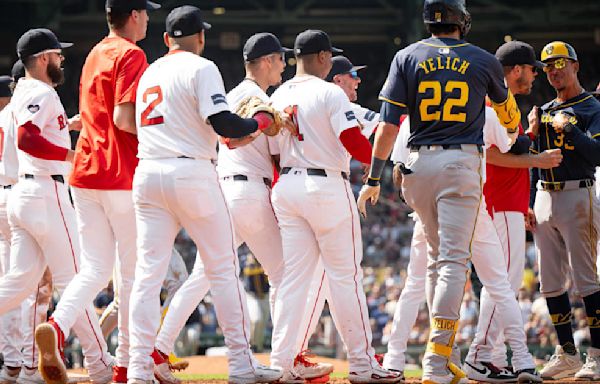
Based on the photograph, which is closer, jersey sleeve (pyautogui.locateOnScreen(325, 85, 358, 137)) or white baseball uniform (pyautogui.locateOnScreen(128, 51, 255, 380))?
white baseball uniform (pyautogui.locateOnScreen(128, 51, 255, 380))

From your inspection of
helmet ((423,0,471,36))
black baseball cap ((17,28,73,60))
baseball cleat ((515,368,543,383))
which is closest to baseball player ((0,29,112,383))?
black baseball cap ((17,28,73,60))

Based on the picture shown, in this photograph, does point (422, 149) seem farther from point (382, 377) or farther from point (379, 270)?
point (379, 270)

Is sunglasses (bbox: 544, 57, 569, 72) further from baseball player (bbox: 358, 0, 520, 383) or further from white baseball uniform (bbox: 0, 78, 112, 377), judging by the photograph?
white baseball uniform (bbox: 0, 78, 112, 377)

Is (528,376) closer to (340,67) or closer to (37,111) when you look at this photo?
(340,67)

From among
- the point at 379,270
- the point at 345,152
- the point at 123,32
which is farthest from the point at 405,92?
the point at 379,270

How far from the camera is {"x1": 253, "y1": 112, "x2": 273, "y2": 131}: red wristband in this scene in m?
5.78

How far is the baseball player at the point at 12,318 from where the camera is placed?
6938mm

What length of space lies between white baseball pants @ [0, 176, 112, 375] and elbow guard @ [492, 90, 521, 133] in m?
2.64

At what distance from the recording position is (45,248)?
6.46m

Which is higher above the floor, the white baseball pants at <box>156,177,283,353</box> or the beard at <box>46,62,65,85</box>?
the beard at <box>46,62,65,85</box>

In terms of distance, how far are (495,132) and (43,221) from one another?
110 inches

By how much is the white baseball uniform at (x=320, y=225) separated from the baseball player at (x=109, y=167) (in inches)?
37.2

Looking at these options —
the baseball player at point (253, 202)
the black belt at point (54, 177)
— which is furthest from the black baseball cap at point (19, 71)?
the baseball player at point (253, 202)

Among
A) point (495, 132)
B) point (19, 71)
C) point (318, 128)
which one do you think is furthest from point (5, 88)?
point (495, 132)
